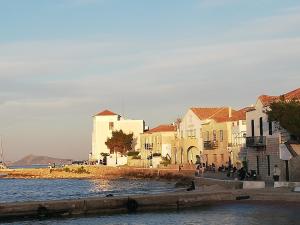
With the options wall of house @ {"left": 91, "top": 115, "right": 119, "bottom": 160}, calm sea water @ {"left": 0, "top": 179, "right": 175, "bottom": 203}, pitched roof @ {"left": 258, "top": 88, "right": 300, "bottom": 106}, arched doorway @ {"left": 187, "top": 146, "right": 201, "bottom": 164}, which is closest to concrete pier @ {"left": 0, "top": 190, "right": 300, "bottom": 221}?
pitched roof @ {"left": 258, "top": 88, "right": 300, "bottom": 106}

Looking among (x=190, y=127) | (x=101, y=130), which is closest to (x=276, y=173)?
(x=190, y=127)

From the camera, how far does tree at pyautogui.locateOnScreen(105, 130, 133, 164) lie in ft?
436

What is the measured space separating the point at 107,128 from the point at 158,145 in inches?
1079

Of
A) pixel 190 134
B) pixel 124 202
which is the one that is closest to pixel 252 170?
pixel 124 202

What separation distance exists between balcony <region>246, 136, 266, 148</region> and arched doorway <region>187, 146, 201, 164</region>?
145 feet

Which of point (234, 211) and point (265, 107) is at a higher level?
point (265, 107)

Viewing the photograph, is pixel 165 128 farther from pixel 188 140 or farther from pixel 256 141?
pixel 256 141

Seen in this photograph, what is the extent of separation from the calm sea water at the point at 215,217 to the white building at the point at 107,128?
99.7 m

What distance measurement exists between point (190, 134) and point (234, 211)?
64322 mm

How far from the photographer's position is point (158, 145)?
12081 centimetres

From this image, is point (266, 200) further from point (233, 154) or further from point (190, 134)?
point (190, 134)

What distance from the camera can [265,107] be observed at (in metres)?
54.3

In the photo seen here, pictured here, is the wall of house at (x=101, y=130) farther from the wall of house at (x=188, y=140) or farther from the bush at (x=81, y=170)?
the wall of house at (x=188, y=140)

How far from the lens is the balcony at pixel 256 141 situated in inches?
2117
